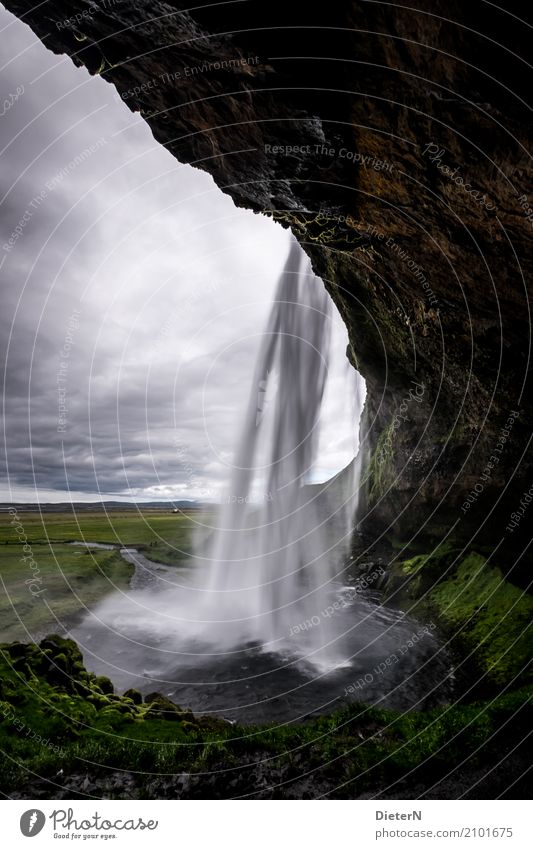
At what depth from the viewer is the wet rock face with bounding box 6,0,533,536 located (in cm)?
845

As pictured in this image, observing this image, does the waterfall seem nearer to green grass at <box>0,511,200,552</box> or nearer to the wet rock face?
green grass at <box>0,511,200,552</box>

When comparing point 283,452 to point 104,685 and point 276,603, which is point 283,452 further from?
point 104,685

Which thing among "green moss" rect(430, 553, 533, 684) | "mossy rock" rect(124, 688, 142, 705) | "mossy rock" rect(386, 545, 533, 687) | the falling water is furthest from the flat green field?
"mossy rock" rect(386, 545, 533, 687)

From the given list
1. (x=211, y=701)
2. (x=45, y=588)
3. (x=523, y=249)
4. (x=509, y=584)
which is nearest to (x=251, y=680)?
(x=211, y=701)

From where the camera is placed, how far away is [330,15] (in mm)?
8672

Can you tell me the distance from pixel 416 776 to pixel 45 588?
96.0ft

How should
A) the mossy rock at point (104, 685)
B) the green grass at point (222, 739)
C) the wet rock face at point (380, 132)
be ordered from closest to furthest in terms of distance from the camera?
1. the green grass at point (222, 739)
2. the wet rock face at point (380, 132)
3. the mossy rock at point (104, 685)

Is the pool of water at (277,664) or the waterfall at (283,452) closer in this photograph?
the pool of water at (277,664)

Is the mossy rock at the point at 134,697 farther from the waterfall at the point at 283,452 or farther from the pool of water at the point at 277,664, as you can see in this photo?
the waterfall at the point at 283,452

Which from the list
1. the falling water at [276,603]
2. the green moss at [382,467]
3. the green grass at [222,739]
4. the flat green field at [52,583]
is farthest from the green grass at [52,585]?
the green moss at [382,467]

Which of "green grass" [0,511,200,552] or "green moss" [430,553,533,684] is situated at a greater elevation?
"green grass" [0,511,200,552]

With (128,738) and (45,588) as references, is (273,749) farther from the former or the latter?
(45,588)

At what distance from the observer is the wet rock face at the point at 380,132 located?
8445 millimetres

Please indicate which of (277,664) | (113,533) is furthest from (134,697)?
(113,533)
